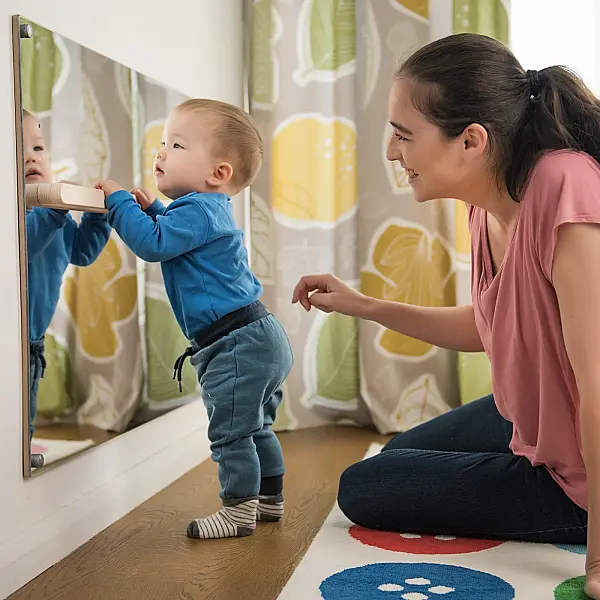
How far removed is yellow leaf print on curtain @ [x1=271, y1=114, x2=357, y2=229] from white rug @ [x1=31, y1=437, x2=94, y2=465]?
1.24 metres

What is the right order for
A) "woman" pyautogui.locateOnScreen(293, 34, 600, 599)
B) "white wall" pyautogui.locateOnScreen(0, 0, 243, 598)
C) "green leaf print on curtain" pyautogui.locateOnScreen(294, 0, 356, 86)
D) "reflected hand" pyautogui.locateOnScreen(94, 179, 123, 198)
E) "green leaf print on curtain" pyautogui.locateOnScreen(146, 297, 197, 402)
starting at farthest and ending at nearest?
1. "green leaf print on curtain" pyautogui.locateOnScreen(294, 0, 356, 86)
2. "green leaf print on curtain" pyautogui.locateOnScreen(146, 297, 197, 402)
3. "reflected hand" pyautogui.locateOnScreen(94, 179, 123, 198)
4. "white wall" pyautogui.locateOnScreen(0, 0, 243, 598)
5. "woman" pyautogui.locateOnScreen(293, 34, 600, 599)

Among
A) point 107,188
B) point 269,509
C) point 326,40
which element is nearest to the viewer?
point 107,188

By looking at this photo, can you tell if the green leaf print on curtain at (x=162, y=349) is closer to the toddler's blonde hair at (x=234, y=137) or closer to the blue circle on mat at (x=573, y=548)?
the toddler's blonde hair at (x=234, y=137)

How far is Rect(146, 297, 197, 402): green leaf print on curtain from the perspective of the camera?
2037 millimetres

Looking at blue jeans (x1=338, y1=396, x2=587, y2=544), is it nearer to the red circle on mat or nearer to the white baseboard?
the red circle on mat

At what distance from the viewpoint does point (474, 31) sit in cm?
253

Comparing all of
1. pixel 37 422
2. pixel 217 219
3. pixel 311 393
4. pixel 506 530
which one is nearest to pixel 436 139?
pixel 217 219

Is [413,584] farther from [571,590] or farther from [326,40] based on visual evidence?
[326,40]

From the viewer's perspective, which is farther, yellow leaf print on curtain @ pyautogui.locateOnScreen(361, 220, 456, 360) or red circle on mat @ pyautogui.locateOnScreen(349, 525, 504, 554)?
yellow leaf print on curtain @ pyautogui.locateOnScreen(361, 220, 456, 360)

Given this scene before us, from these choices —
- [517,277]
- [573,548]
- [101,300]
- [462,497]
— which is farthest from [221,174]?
[573,548]

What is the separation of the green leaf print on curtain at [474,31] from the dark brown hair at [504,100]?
46.1 inches

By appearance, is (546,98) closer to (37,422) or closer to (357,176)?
(37,422)

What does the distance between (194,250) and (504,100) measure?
63cm

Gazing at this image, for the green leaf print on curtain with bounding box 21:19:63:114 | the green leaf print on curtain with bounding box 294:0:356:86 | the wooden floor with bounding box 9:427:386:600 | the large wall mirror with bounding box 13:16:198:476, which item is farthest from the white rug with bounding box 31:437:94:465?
the green leaf print on curtain with bounding box 294:0:356:86
